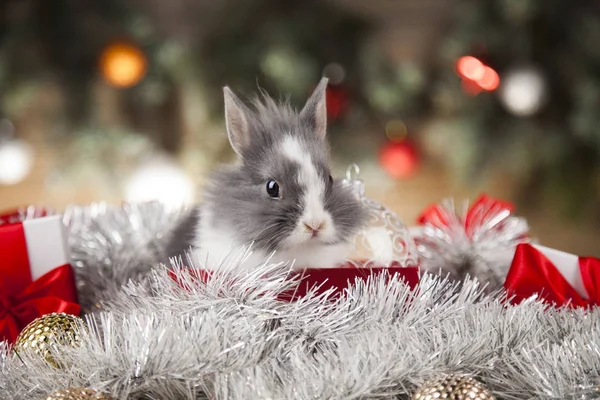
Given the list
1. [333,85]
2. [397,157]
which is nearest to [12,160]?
[333,85]

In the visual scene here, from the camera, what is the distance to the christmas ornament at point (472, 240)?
970 millimetres

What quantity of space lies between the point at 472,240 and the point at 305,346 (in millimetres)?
437

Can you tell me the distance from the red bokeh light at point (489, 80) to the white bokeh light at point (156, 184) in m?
1.05

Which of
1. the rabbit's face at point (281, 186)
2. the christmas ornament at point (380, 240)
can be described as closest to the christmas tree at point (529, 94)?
the christmas ornament at point (380, 240)

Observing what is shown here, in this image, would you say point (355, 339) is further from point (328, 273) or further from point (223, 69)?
point (223, 69)

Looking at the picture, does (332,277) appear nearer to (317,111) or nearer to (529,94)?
(317,111)

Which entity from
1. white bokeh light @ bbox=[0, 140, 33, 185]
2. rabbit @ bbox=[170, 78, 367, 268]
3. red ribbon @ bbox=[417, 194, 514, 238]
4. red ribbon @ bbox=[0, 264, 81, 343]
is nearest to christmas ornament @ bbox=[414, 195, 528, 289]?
red ribbon @ bbox=[417, 194, 514, 238]

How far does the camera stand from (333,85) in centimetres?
211

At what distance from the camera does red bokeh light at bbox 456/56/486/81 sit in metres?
1.95

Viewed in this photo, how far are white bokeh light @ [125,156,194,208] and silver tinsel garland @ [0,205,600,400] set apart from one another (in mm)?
1574

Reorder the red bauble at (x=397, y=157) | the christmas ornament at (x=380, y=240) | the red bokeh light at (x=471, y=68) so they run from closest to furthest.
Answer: the christmas ornament at (x=380, y=240)
the red bokeh light at (x=471, y=68)
the red bauble at (x=397, y=157)

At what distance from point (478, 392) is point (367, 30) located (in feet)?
5.91

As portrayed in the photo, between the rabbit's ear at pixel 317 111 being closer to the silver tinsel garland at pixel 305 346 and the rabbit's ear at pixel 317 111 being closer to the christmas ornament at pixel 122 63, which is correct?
the silver tinsel garland at pixel 305 346

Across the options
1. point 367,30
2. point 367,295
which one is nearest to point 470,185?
point 367,30
